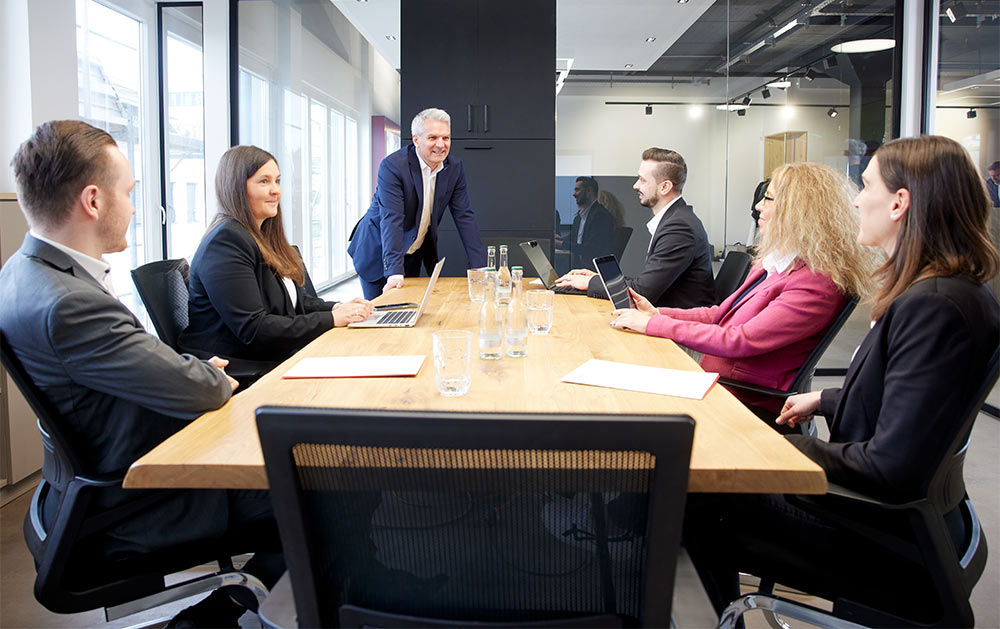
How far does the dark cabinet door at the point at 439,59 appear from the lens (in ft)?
17.8

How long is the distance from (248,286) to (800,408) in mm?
1743

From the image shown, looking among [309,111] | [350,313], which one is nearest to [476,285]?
[350,313]

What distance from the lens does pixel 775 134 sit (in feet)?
17.9

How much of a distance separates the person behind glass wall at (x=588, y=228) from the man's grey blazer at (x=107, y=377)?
4391 millimetres

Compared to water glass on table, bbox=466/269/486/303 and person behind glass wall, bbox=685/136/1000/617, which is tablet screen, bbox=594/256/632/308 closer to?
water glass on table, bbox=466/269/486/303

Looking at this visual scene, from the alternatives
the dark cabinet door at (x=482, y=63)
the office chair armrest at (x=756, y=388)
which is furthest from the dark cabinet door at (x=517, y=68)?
the office chair armrest at (x=756, y=388)

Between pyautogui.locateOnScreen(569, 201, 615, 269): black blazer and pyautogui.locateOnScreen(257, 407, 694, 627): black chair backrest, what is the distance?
4923 millimetres

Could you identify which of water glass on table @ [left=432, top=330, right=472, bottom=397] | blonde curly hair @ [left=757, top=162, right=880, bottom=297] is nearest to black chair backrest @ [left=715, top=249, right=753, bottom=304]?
blonde curly hair @ [left=757, top=162, right=880, bottom=297]

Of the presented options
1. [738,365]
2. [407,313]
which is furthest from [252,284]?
[738,365]

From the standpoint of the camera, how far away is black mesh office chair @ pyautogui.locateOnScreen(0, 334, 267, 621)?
1355 millimetres

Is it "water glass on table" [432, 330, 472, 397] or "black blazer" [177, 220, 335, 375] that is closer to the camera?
"water glass on table" [432, 330, 472, 397]

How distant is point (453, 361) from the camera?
5.08 feet

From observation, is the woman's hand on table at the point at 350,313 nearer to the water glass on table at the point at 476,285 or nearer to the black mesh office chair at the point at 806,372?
the water glass on table at the point at 476,285

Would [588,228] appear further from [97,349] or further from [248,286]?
[97,349]
